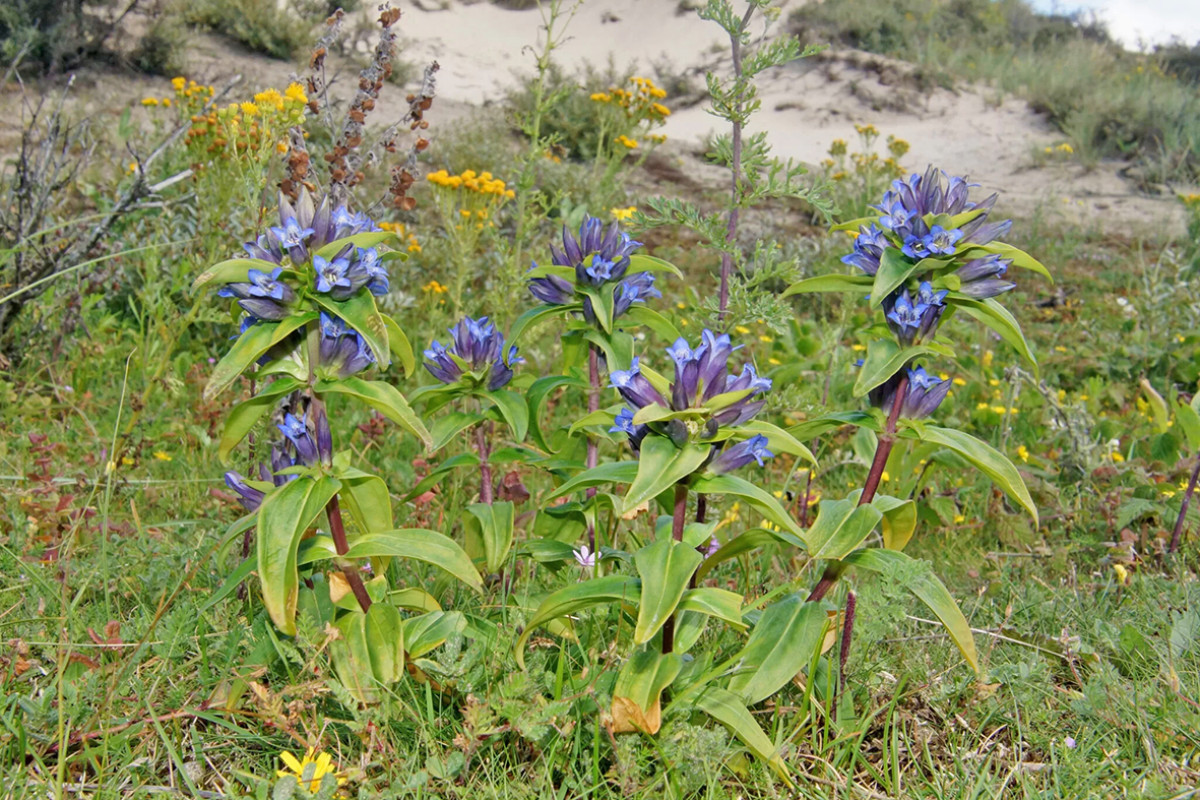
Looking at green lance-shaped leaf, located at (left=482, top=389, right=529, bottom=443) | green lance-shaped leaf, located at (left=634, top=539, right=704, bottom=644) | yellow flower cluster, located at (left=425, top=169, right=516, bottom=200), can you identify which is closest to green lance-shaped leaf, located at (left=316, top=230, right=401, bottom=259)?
green lance-shaped leaf, located at (left=482, top=389, right=529, bottom=443)

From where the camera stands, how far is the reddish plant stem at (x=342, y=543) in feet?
5.98

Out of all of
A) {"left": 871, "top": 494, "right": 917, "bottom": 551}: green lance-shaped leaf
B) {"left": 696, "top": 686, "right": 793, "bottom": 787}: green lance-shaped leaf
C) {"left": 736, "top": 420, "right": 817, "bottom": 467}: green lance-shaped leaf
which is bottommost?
{"left": 696, "top": 686, "right": 793, "bottom": 787}: green lance-shaped leaf

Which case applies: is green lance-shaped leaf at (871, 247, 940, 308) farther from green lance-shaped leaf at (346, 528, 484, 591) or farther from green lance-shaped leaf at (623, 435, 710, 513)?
green lance-shaped leaf at (346, 528, 484, 591)

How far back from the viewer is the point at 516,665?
6.50 ft

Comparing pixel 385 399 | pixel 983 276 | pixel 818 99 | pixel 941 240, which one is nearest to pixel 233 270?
pixel 385 399

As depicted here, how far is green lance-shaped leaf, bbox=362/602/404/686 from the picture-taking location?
6.05 feet

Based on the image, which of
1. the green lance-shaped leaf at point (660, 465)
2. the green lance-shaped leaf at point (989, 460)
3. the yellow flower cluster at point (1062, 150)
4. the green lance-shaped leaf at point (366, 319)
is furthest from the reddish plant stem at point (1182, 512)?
the yellow flower cluster at point (1062, 150)

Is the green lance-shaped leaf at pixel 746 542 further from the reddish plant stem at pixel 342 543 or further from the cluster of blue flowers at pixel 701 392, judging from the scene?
the reddish plant stem at pixel 342 543

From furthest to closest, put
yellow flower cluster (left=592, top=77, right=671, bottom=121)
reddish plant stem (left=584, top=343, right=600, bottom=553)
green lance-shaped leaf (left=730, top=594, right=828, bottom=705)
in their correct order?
yellow flower cluster (left=592, top=77, right=671, bottom=121)
reddish plant stem (left=584, top=343, right=600, bottom=553)
green lance-shaped leaf (left=730, top=594, right=828, bottom=705)

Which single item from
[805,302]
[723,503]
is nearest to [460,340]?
[723,503]

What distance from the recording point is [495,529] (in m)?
2.15

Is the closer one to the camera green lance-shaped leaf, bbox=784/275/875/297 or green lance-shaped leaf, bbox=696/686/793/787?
green lance-shaped leaf, bbox=696/686/793/787

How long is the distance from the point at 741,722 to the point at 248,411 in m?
1.11

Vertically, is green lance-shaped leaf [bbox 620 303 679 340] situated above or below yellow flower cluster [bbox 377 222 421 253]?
above
